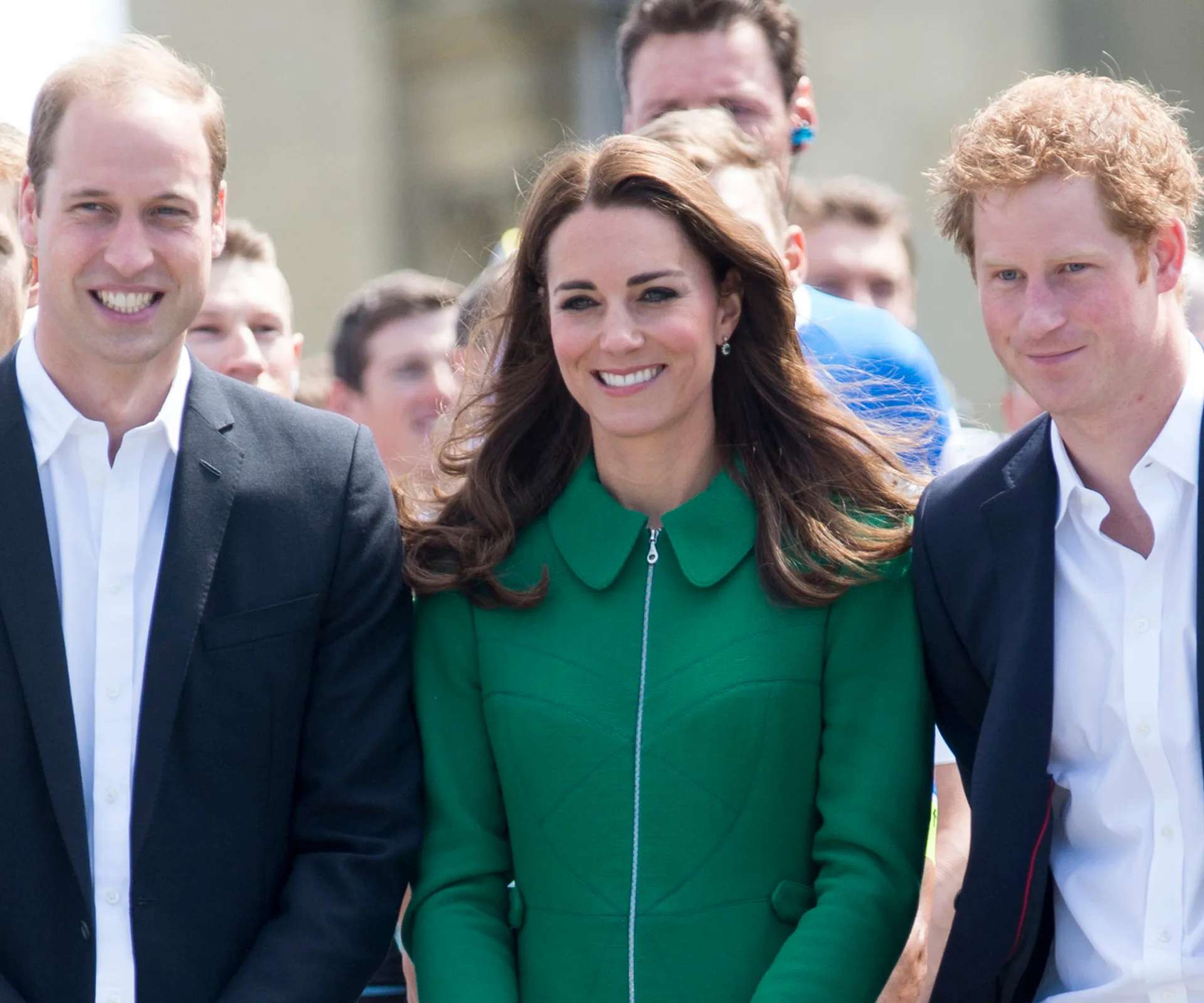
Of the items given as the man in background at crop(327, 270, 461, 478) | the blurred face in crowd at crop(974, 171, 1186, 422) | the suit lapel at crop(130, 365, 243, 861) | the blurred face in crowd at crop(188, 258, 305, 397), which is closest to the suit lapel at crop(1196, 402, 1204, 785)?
the blurred face in crowd at crop(974, 171, 1186, 422)

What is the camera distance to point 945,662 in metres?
3.30

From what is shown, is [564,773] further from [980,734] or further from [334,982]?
[980,734]

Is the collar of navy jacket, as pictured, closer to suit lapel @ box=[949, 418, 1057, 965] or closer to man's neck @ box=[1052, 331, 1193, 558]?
suit lapel @ box=[949, 418, 1057, 965]

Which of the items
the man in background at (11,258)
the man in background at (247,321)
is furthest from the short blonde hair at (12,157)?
the man in background at (247,321)

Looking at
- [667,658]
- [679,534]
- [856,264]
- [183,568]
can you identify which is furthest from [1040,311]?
[856,264]

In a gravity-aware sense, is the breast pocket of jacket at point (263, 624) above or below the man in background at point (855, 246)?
below

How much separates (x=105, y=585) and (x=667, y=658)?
97cm

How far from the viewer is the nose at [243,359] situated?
5223 mm

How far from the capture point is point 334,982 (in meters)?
3.15

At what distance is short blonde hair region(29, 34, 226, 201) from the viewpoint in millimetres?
3178

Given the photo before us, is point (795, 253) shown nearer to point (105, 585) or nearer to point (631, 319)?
point (631, 319)

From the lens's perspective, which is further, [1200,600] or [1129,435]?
[1129,435]

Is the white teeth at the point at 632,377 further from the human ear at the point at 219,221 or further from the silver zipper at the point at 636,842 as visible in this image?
the human ear at the point at 219,221

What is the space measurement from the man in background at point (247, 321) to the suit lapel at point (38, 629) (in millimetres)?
2078
